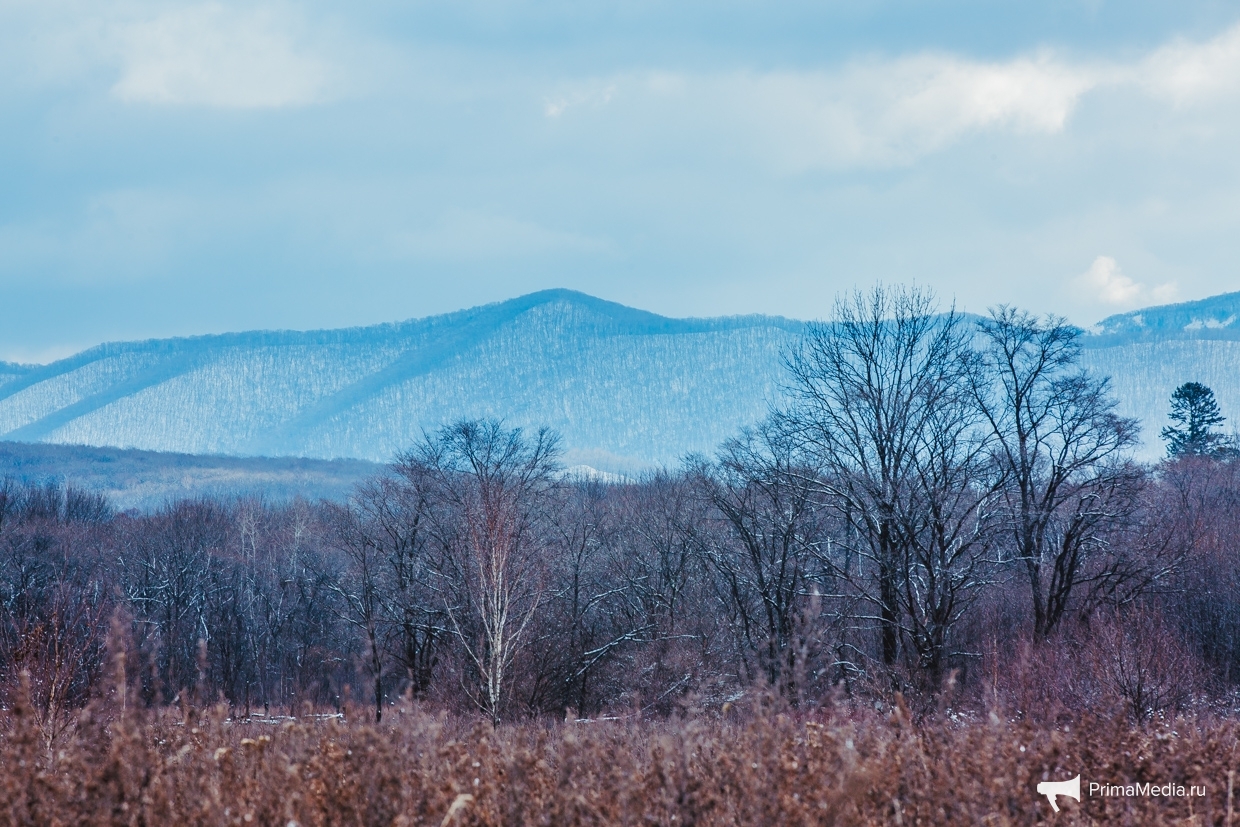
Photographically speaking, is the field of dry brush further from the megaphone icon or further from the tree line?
the tree line

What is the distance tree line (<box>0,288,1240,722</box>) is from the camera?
26766 millimetres

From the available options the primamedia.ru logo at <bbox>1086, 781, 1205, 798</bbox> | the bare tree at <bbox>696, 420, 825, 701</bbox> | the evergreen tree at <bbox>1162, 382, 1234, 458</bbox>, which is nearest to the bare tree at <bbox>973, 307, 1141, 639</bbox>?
the bare tree at <bbox>696, 420, 825, 701</bbox>

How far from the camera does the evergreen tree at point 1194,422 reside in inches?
3268

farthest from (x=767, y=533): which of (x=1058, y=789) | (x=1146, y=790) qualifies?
(x=1058, y=789)

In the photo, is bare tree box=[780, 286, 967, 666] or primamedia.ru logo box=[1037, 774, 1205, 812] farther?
bare tree box=[780, 286, 967, 666]

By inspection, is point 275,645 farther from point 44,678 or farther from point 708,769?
point 708,769

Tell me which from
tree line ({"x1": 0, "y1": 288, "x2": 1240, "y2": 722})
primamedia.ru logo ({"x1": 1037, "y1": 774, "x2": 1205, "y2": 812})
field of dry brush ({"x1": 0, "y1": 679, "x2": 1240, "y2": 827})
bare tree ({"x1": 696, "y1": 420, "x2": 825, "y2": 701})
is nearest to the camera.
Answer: field of dry brush ({"x1": 0, "y1": 679, "x2": 1240, "y2": 827})

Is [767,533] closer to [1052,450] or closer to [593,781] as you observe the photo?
[1052,450]

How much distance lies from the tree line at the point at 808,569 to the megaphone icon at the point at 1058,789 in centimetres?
879

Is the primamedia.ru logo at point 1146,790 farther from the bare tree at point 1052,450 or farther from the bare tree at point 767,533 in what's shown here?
the bare tree at point 767,533

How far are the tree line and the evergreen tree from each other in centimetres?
2543

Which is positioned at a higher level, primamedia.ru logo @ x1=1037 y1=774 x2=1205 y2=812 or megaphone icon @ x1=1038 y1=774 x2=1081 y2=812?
megaphone icon @ x1=1038 y1=774 x2=1081 y2=812

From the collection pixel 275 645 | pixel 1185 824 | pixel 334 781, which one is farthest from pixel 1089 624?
pixel 275 645

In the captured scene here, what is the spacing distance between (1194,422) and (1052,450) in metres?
61.6
